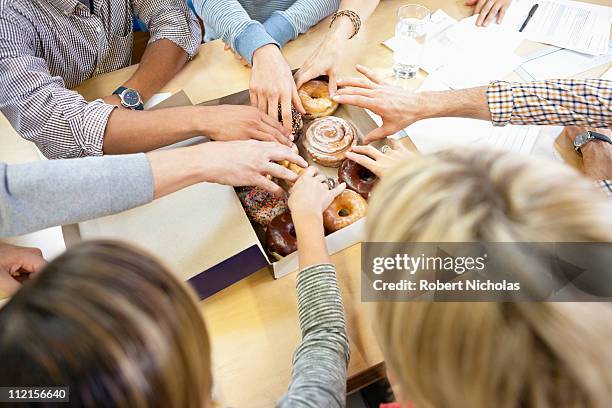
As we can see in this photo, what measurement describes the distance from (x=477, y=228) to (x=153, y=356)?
0.40 metres

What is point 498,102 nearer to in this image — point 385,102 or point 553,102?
point 553,102

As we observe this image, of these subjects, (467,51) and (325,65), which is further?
(467,51)

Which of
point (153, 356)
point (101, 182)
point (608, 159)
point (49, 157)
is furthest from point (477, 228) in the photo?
point (49, 157)

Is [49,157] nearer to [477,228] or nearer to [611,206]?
[477,228]

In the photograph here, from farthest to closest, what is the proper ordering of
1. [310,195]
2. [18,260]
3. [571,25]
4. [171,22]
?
[571,25], [171,22], [310,195], [18,260]

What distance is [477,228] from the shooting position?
495 millimetres

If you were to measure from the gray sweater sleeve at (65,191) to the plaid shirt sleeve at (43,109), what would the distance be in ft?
0.77

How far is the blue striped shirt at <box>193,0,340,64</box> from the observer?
137cm

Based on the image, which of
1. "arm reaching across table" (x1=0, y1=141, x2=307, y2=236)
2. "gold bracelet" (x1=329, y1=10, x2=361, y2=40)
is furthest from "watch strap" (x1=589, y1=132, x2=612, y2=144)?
"arm reaching across table" (x1=0, y1=141, x2=307, y2=236)

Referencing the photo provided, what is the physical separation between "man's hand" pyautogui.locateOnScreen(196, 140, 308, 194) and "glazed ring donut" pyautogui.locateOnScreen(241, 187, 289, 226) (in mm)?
32

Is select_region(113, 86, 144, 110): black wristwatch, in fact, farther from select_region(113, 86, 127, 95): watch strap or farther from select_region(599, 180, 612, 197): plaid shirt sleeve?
select_region(599, 180, 612, 197): plaid shirt sleeve

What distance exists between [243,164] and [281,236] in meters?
0.19

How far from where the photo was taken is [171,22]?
1.43 meters

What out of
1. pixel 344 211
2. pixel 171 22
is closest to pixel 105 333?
pixel 344 211
